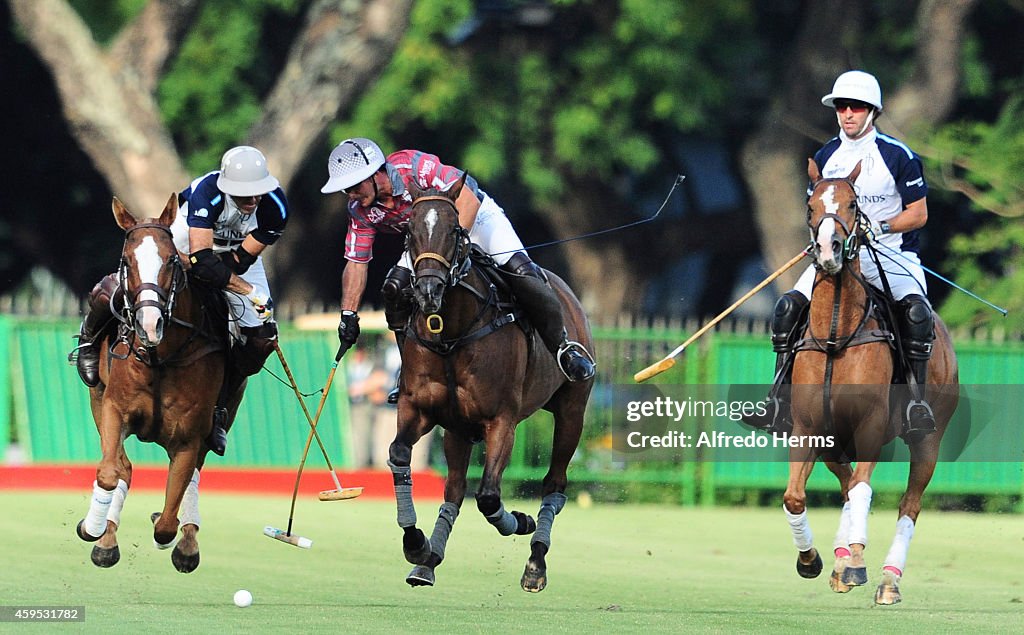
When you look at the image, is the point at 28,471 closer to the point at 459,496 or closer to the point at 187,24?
the point at 187,24

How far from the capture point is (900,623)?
9805mm

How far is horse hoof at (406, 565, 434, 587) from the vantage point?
9.39 meters

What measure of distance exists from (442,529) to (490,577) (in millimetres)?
2039

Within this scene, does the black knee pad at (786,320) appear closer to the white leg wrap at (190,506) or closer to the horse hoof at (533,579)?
the horse hoof at (533,579)

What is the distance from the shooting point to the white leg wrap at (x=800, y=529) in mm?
10076

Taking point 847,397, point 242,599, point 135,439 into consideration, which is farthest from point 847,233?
point 135,439

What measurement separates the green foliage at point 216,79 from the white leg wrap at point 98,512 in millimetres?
12955

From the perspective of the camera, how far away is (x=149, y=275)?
364 inches

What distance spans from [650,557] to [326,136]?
10.9 metres

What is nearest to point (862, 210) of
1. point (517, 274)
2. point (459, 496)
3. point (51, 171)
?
point (517, 274)

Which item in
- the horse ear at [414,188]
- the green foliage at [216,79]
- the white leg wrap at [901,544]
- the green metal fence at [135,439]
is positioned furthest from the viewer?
the green foliage at [216,79]


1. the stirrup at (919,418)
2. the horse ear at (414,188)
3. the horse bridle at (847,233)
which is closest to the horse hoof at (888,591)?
the stirrup at (919,418)

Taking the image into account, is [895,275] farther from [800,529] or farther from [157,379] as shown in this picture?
[157,379]

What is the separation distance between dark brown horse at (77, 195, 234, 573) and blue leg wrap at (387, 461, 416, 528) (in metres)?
1.23
